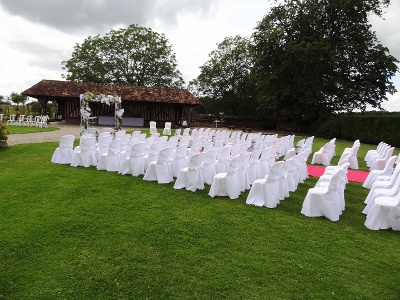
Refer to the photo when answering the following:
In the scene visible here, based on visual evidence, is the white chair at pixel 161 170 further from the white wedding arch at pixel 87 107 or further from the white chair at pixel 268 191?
the white wedding arch at pixel 87 107

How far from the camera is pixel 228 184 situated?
7340 mm

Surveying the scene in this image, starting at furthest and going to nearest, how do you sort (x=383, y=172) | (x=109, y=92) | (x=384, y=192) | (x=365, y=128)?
1. (x=109, y=92)
2. (x=365, y=128)
3. (x=383, y=172)
4. (x=384, y=192)

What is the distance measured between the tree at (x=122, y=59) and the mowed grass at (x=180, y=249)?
125 ft

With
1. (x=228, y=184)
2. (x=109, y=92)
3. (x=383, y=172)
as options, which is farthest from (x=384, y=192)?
(x=109, y=92)

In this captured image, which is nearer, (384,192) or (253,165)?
(384,192)

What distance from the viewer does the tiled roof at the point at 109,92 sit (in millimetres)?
27758

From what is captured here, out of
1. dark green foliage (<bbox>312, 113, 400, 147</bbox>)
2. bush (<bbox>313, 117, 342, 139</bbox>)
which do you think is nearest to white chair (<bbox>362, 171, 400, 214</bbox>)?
dark green foliage (<bbox>312, 113, 400, 147</bbox>)

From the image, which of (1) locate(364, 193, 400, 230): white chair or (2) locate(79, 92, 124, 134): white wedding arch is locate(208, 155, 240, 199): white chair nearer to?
(1) locate(364, 193, 400, 230): white chair

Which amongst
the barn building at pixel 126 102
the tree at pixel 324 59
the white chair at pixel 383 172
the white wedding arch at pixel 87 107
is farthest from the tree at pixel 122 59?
the white chair at pixel 383 172

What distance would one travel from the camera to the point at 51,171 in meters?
9.30

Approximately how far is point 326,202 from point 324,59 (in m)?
25.5

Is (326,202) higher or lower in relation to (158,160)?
lower

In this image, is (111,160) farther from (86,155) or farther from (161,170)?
(161,170)

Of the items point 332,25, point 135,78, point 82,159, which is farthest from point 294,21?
point 82,159
